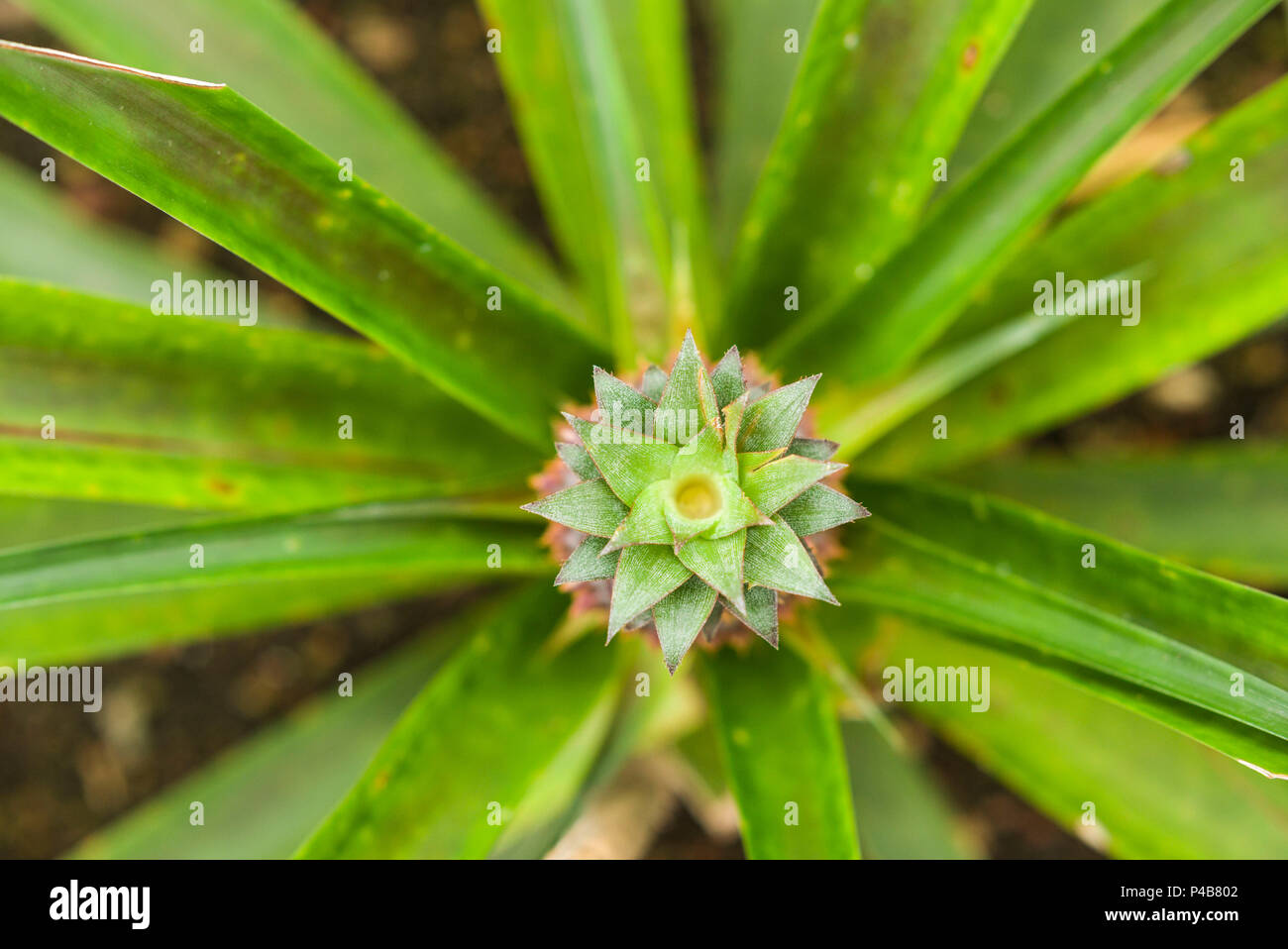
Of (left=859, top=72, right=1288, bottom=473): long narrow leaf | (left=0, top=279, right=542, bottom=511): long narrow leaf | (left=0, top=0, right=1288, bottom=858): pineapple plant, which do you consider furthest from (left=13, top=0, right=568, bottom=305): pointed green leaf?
(left=859, top=72, right=1288, bottom=473): long narrow leaf

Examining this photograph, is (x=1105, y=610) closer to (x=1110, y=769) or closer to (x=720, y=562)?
(x=720, y=562)

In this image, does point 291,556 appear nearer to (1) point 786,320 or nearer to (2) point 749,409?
(2) point 749,409

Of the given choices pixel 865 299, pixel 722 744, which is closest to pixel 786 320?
pixel 865 299

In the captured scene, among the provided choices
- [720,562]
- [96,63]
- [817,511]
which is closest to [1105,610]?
[817,511]

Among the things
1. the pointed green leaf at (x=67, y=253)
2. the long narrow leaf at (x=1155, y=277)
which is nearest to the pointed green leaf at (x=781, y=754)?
the long narrow leaf at (x=1155, y=277)

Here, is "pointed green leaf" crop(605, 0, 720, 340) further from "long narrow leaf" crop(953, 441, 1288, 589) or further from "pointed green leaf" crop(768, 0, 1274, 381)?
"long narrow leaf" crop(953, 441, 1288, 589)

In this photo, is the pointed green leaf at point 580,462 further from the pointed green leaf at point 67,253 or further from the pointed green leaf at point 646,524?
the pointed green leaf at point 67,253
